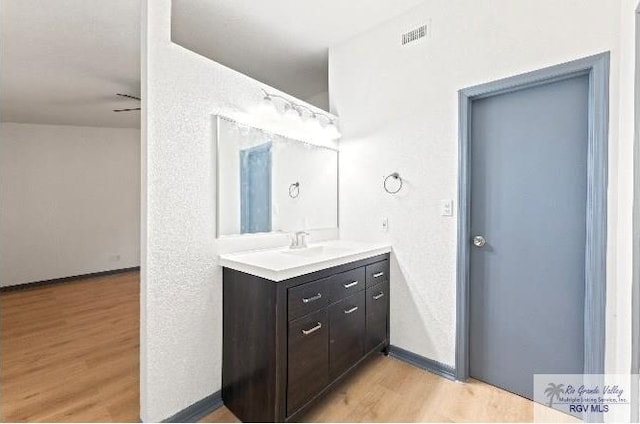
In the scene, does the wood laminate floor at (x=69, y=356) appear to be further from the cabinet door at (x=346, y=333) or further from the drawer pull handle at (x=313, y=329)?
the cabinet door at (x=346, y=333)

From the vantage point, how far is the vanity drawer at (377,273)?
2240 millimetres

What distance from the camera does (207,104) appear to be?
1816 mm

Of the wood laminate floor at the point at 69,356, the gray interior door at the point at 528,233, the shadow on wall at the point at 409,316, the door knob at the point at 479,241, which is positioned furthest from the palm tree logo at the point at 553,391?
the wood laminate floor at the point at 69,356

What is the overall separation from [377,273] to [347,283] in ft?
1.37

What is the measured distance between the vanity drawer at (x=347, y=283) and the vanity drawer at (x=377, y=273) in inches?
3.3

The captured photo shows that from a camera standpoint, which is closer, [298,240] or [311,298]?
Answer: [311,298]

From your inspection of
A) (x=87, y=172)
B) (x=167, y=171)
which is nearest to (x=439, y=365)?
(x=167, y=171)

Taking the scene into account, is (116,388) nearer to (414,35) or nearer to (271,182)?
→ (271,182)

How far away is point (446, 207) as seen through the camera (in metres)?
2.16

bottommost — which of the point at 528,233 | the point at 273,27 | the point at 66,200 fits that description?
the point at 528,233

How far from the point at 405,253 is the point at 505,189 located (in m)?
0.83

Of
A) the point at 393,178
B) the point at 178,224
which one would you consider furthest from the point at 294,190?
the point at 178,224

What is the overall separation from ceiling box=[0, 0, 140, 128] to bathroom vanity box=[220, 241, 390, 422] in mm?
1998

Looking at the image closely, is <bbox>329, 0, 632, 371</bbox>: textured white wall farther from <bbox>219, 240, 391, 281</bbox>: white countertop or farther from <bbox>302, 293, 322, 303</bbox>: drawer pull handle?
<bbox>302, 293, 322, 303</bbox>: drawer pull handle
